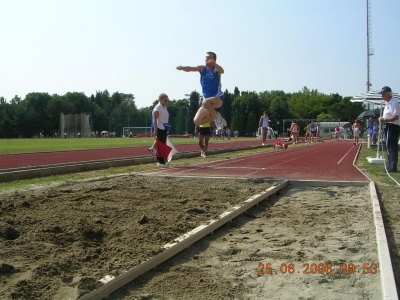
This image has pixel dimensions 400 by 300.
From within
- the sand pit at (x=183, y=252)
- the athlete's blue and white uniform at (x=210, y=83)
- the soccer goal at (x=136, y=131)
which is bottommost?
the sand pit at (x=183, y=252)

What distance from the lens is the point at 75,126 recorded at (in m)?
76.8

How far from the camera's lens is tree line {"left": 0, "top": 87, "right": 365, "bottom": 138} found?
87.8 meters

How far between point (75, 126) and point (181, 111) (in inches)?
1404

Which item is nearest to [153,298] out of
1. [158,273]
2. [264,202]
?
[158,273]

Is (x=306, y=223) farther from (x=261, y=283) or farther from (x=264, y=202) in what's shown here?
(x=261, y=283)

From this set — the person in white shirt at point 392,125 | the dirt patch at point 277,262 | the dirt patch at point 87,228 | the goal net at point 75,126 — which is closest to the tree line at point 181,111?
the goal net at point 75,126

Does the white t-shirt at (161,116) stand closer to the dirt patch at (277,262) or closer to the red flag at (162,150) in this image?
the red flag at (162,150)

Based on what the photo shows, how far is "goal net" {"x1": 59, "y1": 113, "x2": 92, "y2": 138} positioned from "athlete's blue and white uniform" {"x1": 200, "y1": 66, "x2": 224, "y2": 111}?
6989 cm

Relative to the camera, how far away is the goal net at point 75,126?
250 feet

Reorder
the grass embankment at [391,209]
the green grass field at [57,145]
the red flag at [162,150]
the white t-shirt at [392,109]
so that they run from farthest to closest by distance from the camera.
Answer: the green grass field at [57,145]
the red flag at [162,150]
the white t-shirt at [392,109]
the grass embankment at [391,209]

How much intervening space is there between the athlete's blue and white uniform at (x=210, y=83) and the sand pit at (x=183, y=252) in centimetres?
369

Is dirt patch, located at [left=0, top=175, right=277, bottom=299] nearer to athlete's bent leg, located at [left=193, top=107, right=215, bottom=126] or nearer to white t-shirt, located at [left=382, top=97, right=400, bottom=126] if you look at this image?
athlete's bent leg, located at [left=193, top=107, right=215, bottom=126]

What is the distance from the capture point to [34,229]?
3.89m
